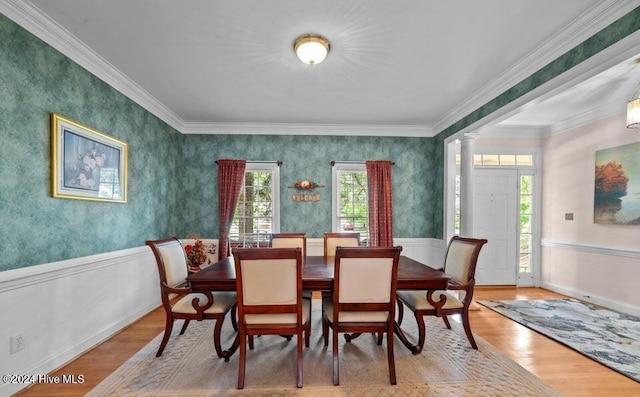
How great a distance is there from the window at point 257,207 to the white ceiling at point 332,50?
3.58ft

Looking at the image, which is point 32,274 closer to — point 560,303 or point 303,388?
point 303,388

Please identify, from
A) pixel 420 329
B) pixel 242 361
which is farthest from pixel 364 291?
pixel 242 361

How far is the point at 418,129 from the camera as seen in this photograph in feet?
15.5

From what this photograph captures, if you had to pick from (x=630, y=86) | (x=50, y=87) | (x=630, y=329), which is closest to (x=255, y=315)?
(x=50, y=87)

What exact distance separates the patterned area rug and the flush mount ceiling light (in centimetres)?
352

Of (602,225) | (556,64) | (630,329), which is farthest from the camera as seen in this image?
(602,225)

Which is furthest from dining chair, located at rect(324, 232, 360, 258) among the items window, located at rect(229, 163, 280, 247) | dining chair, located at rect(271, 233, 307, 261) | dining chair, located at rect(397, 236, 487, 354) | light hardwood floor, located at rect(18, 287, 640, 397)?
light hardwood floor, located at rect(18, 287, 640, 397)

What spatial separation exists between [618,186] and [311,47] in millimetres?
4335

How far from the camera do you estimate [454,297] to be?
2.64 m

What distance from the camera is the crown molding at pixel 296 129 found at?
4590 millimetres

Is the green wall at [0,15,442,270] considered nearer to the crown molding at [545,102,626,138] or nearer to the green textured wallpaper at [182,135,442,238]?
the green textured wallpaper at [182,135,442,238]

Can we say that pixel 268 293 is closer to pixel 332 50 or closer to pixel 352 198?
pixel 332 50

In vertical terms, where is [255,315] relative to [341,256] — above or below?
below

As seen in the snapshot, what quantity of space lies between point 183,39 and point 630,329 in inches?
208
